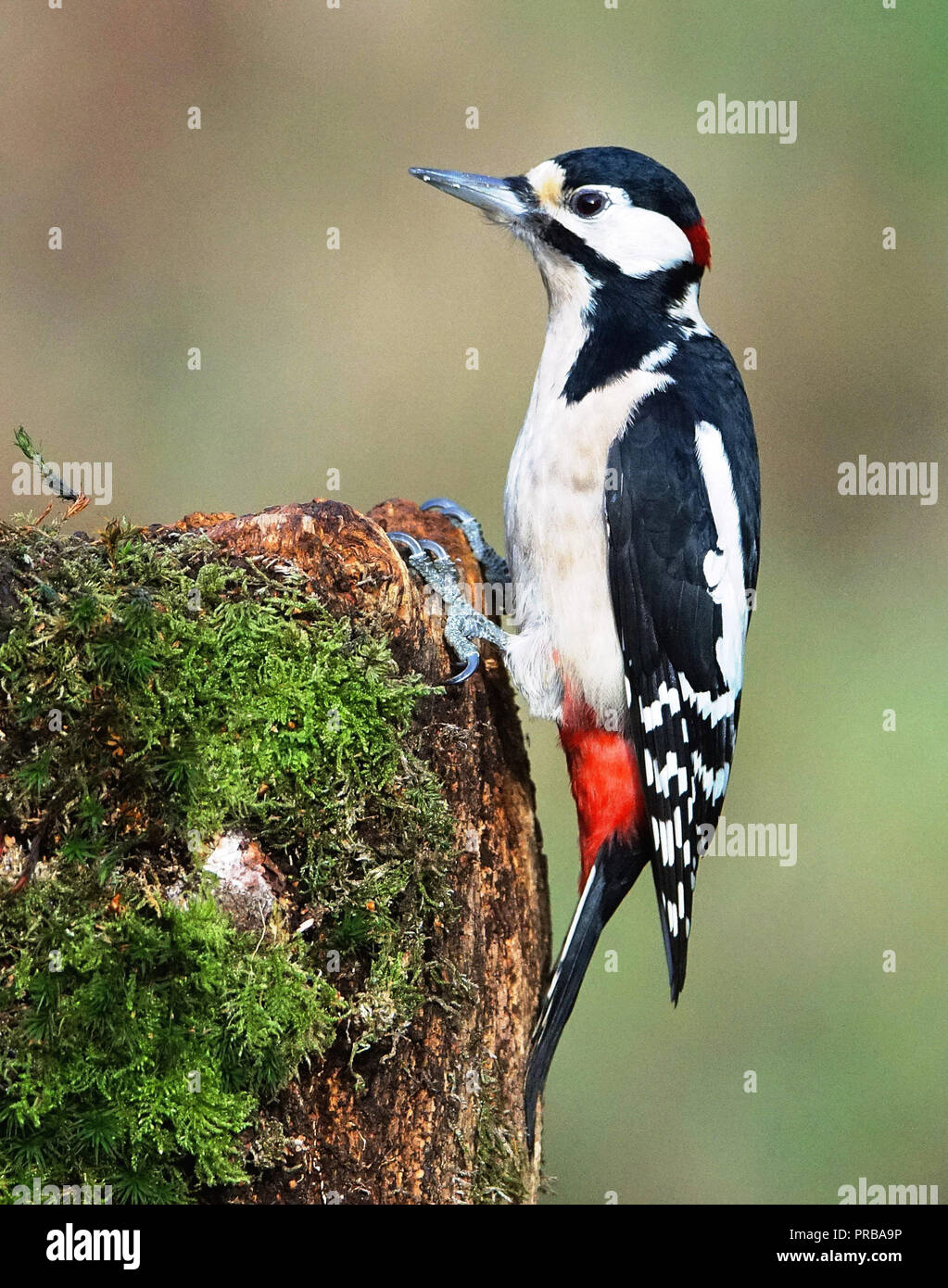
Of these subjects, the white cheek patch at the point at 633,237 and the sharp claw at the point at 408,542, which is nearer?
the sharp claw at the point at 408,542

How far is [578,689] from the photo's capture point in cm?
279

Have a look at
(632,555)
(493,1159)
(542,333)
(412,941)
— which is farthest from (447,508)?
(542,333)

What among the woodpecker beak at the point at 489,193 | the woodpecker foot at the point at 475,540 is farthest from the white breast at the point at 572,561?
the woodpecker beak at the point at 489,193

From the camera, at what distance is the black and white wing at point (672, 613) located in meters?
2.71

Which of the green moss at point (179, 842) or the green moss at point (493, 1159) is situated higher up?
the green moss at point (179, 842)

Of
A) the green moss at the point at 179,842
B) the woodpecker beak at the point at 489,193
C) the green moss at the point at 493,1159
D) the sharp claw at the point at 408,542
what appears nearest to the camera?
the green moss at the point at 179,842

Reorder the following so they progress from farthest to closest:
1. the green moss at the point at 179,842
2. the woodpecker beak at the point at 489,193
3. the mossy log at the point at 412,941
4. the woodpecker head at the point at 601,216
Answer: the woodpecker beak at the point at 489,193, the woodpecker head at the point at 601,216, the mossy log at the point at 412,941, the green moss at the point at 179,842

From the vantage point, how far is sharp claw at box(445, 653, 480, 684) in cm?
241

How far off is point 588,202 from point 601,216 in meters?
0.05

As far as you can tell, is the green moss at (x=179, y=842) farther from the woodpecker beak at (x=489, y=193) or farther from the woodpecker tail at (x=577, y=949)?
the woodpecker beak at (x=489, y=193)

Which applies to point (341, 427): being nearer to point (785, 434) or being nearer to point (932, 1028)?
point (785, 434)

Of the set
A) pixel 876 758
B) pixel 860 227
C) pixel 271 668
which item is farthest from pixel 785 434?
pixel 271 668

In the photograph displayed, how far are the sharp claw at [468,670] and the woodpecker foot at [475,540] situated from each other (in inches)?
25.4

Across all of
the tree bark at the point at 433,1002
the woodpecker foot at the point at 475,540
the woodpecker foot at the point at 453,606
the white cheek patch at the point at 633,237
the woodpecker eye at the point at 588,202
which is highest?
the woodpecker eye at the point at 588,202
